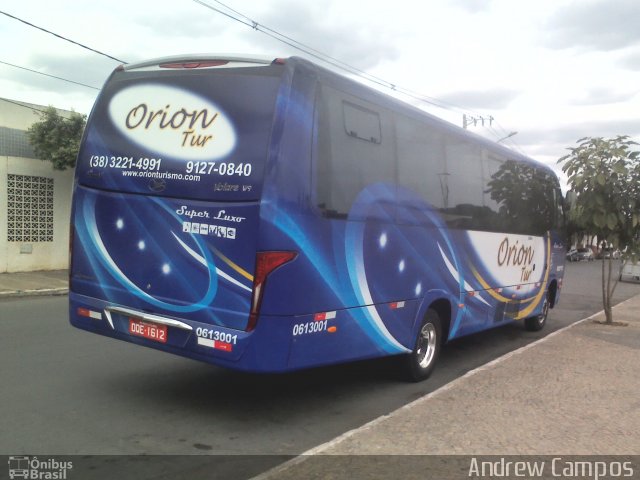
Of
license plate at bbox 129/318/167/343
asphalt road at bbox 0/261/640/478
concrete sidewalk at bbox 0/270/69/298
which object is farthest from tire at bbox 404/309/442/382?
concrete sidewalk at bbox 0/270/69/298

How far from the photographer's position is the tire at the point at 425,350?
254 inches

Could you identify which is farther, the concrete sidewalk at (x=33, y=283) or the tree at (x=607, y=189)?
the concrete sidewalk at (x=33, y=283)

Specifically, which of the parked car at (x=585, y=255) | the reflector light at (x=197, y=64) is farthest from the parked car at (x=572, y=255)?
the reflector light at (x=197, y=64)

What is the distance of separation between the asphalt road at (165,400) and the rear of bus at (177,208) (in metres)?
0.67

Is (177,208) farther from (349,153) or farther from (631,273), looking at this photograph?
(631,273)

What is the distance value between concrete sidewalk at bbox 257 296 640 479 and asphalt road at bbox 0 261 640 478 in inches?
19.5

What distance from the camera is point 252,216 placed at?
4.39 m

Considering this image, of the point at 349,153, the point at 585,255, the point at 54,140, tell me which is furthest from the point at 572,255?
the point at 349,153

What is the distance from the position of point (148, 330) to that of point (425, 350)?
3393mm

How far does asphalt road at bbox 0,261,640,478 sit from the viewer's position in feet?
14.4

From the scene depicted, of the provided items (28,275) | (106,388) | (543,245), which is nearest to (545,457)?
(106,388)

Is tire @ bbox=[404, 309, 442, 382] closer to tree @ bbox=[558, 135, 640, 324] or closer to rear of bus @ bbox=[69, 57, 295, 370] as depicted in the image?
rear of bus @ bbox=[69, 57, 295, 370]

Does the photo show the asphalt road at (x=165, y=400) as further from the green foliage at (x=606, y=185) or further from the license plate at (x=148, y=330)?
the green foliage at (x=606, y=185)

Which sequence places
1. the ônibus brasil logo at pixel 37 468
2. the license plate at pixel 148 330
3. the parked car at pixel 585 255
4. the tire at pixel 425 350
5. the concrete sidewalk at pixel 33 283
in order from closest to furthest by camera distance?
the ônibus brasil logo at pixel 37 468
the license plate at pixel 148 330
the tire at pixel 425 350
the concrete sidewalk at pixel 33 283
the parked car at pixel 585 255
